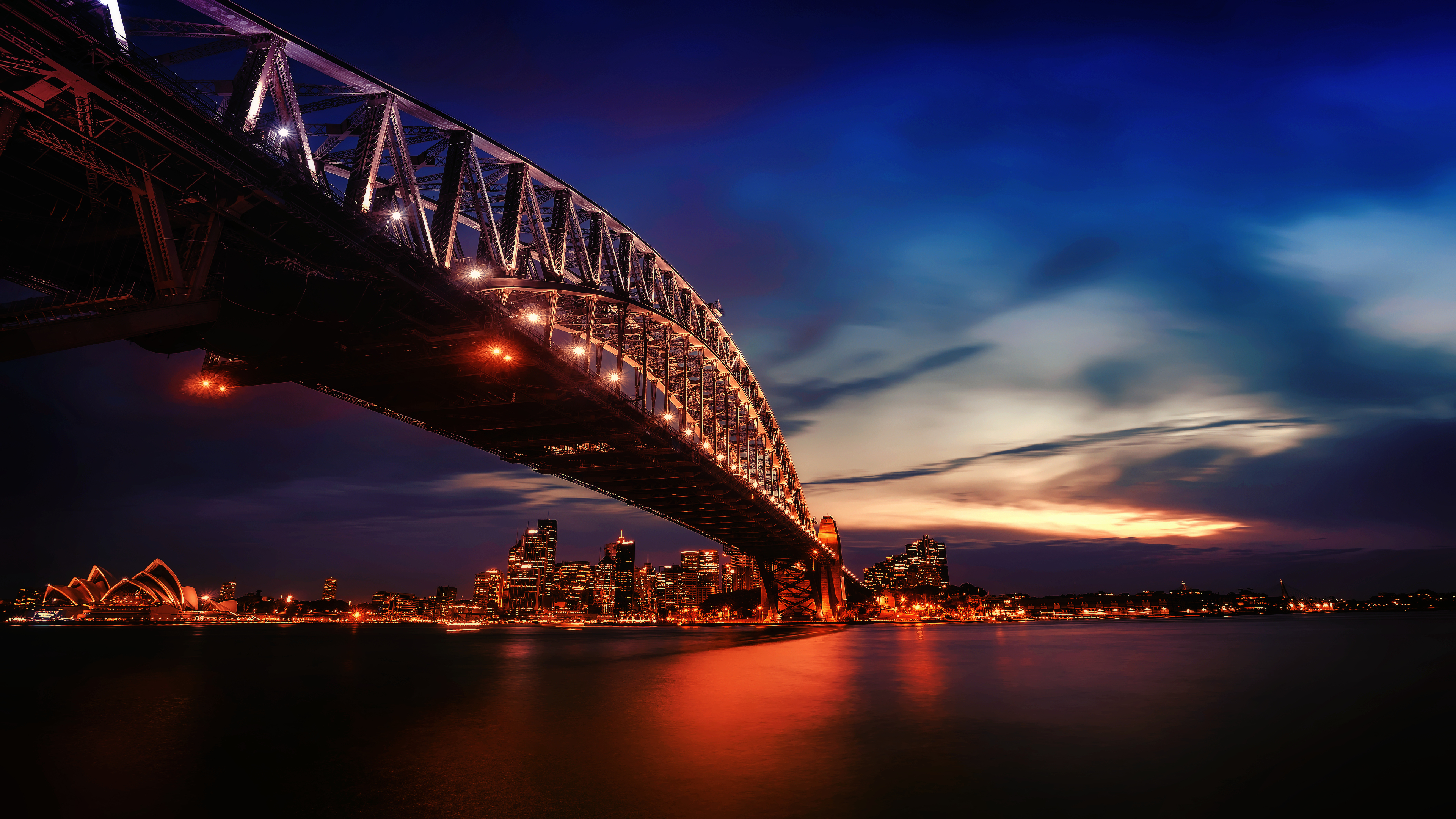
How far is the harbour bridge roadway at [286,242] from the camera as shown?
51.1 feet

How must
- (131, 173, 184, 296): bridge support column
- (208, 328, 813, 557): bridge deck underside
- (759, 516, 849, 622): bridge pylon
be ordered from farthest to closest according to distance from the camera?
(759, 516, 849, 622): bridge pylon, (208, 328, 813, 557): bridge deck underside, (131, 173, 184, 296): bridge support column

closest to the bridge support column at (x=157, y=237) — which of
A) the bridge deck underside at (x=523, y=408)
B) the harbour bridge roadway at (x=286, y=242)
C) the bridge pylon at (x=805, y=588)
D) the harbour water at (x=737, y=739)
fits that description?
the harbour bridge roadway at (x=286, y=242)

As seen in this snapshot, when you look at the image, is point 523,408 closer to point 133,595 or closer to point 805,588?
point 805,588

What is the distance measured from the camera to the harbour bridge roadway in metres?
15.6

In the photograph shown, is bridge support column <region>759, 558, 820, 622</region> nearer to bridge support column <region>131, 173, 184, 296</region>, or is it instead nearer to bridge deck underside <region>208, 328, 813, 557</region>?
bridge deck underside <region>208, 328, 813, 557</region>

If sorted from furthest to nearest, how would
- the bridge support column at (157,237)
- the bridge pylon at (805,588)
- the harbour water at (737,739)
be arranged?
the bridge pylon at (805,588), the bridge support column at (157,237), the harbour water at (737,739)

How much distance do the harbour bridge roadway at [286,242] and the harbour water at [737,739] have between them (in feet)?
36.3

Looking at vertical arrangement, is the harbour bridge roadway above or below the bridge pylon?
above

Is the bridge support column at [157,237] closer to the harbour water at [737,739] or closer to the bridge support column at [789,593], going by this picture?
the harbour water at [737,739]

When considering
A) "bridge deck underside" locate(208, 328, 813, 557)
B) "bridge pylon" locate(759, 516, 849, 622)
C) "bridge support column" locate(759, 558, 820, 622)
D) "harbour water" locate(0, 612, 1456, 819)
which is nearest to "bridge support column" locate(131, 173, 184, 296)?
"bridge deck underside" locate(208, 328, 813, 557)

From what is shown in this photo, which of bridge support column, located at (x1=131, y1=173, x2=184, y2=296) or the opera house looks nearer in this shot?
bridge support column, located at (x1=131, y1=173, x2=184, y2=296)

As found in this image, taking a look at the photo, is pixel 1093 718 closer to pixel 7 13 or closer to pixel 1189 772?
pixel 1189 772

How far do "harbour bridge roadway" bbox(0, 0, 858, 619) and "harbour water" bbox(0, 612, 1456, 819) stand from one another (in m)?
11.1

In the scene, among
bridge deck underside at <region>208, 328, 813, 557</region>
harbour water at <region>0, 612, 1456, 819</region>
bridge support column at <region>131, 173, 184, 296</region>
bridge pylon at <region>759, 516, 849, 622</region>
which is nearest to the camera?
harbour water at <region>0, 612, 1456, 819</region>
